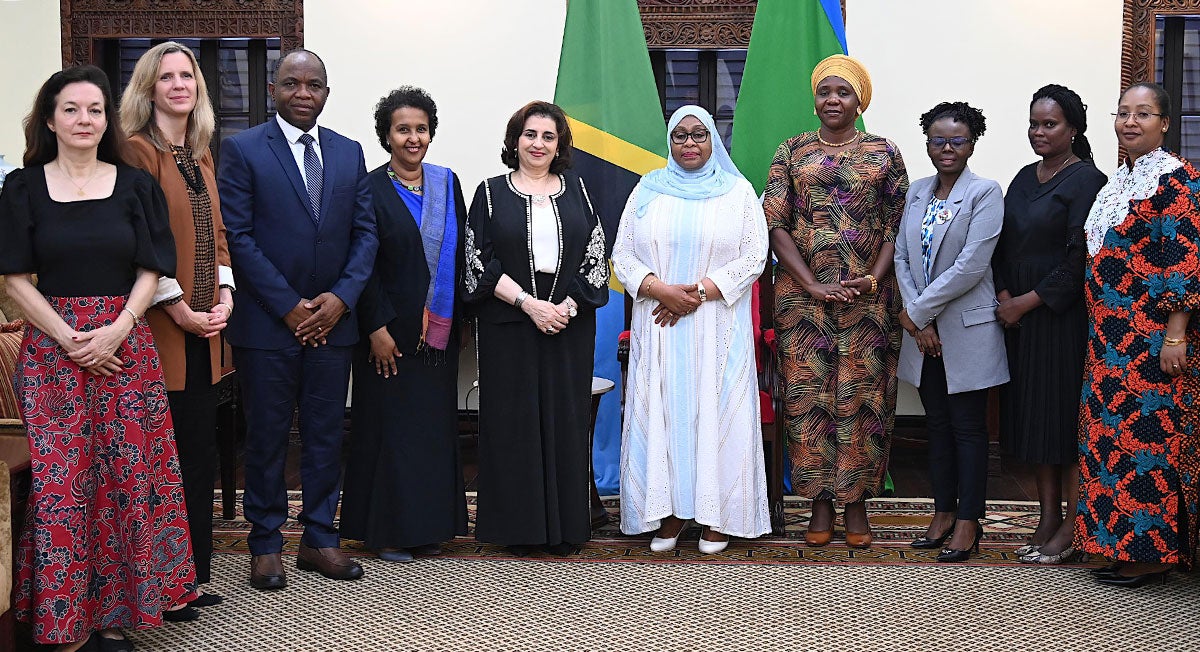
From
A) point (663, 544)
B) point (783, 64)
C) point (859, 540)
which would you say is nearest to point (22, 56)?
point (783, 64)

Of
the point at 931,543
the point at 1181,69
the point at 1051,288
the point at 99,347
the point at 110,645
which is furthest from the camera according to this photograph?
the point at 1181,69

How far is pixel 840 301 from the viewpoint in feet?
13.0

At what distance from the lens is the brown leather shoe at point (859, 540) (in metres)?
4.03

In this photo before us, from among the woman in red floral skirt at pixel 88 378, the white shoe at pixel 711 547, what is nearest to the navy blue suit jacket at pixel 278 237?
the woman in red floral skirt at pixel 88 378

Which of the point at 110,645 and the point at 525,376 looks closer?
the point at 110,645

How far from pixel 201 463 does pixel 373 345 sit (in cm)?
71

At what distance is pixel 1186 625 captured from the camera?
3.22 meters

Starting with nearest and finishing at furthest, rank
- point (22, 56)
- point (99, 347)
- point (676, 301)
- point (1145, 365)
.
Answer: point (99, 347) < point (1145, 365) < point (676, 301) < point (22, 56)

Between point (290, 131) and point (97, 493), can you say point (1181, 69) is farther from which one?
point (97, 493)

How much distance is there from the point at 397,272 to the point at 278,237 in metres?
0.43

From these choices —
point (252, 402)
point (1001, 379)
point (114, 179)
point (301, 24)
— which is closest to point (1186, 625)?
point (1001, 379)

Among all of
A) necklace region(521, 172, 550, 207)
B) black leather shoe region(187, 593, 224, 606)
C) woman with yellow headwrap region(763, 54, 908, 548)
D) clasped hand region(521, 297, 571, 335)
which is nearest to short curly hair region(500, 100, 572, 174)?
necklace region(521, 172, 550, 207)

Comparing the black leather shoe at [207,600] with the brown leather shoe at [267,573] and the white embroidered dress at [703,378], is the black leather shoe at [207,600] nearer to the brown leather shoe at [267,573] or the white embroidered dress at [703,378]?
the brown leather shoe at [267,573]

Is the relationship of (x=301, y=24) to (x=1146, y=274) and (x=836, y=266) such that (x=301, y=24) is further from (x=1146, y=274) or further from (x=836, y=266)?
(x=1146, y=274)
